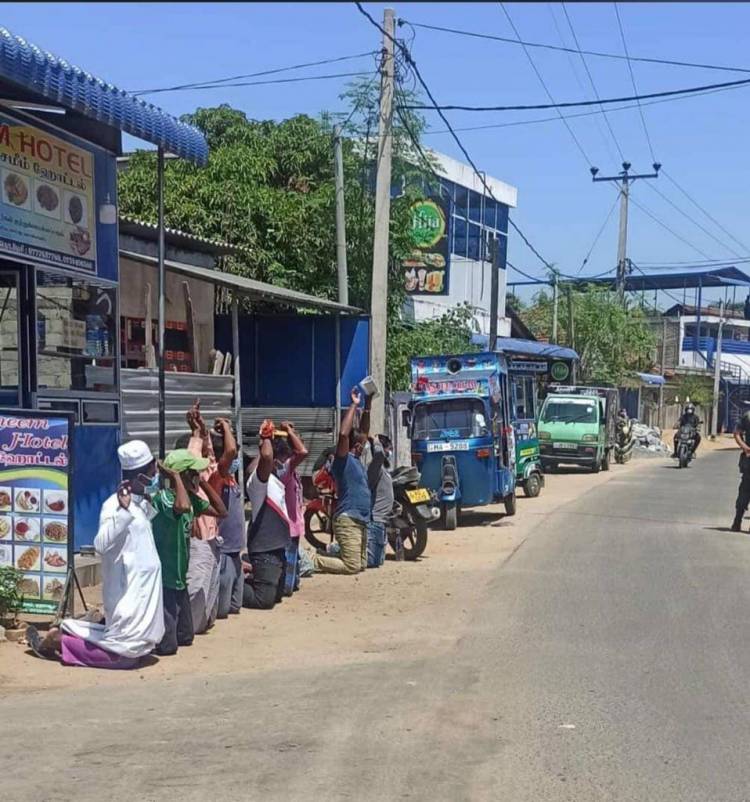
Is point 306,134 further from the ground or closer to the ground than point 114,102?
further from the ground

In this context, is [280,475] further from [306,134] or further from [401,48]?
[306,134]

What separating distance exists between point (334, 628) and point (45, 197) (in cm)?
477

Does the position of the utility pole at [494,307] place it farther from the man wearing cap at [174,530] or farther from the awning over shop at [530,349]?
the man wearing cap at [174,530]

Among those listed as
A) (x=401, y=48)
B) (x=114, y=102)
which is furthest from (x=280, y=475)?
(x=401, y=48)

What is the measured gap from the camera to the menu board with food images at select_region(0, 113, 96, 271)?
943 cm

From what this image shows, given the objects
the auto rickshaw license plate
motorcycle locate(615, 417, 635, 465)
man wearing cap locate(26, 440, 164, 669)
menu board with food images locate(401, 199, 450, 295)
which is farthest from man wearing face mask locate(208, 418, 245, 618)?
motorcycle locate(615, 417, 635, 465)

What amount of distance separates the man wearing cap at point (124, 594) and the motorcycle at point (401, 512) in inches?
223

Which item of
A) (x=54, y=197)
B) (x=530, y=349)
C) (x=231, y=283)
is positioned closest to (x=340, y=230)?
(x=231, y=283)

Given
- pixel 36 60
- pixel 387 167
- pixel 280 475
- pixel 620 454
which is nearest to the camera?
pixel 36 60

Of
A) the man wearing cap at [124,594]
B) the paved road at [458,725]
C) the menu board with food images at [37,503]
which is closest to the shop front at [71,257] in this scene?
the menu board with food images at [37,503]

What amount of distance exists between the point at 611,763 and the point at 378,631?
12.1 ft

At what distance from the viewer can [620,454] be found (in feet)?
121

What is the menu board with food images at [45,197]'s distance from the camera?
30.9ft

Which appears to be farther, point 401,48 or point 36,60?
point 401,48
